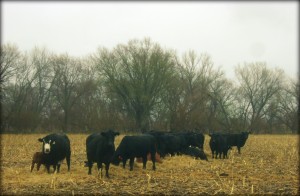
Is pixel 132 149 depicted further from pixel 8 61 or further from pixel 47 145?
pixel 8 61

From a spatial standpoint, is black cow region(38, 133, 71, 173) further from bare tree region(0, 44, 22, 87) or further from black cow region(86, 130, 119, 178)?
bare tree region(0, 44, 22, 87)

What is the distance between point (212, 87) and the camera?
6353 cm

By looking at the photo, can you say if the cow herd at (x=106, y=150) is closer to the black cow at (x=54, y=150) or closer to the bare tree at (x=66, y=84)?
the black cow at (x=54, y=150)

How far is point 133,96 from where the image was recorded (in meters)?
51.9

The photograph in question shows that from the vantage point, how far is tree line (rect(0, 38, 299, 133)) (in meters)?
49.0

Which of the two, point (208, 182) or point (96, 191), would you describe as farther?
point (208, 182)

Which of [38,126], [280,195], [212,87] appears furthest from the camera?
[212,87]

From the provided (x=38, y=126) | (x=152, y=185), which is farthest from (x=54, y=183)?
(x=38, y=126)

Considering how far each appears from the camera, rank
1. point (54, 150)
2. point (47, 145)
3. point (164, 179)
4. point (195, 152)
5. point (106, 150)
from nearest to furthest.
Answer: point (164, 179), point (106, 150), point (47, 145), point (54, 150), point (195, 152)

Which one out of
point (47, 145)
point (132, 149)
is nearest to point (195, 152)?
point (132, 149)

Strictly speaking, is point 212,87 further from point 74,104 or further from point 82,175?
point 82,175

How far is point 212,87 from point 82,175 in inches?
2005

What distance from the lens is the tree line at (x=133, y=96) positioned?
49.0m

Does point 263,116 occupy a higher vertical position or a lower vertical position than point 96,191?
higher
